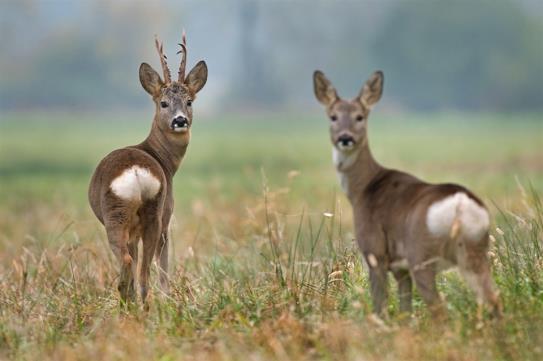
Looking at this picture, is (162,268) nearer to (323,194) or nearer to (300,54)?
(323,194)

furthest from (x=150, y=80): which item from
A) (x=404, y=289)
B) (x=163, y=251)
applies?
(x=404, y=289)

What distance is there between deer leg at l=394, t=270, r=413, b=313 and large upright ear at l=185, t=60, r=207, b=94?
9.86 feet

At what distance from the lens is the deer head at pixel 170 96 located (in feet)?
28.6

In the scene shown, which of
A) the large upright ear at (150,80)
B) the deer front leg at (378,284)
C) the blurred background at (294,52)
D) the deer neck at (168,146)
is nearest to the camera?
the deer front leg at (378,284)

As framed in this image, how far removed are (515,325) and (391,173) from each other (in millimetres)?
1270

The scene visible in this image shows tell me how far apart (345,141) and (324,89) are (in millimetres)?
564

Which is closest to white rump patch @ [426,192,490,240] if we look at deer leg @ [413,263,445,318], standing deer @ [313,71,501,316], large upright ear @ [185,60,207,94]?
standing deer @ [313,71,501,316]

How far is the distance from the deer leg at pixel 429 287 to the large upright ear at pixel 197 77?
3.39 meters

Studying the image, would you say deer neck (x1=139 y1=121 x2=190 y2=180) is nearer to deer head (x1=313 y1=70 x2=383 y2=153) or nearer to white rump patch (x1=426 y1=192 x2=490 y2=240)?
deer head (x1=313 y1=70 x2=383 y2=153)

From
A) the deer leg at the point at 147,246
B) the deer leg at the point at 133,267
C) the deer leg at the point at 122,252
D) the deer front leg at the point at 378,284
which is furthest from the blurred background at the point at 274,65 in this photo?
the deer front leg at the point at 378,284

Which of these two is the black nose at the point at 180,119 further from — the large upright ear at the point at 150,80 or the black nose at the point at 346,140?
the black nose at the point at 346,140

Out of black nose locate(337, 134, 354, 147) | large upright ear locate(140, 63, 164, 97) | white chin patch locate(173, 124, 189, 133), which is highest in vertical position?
large upright ear locate(140, 63, 164, 97)

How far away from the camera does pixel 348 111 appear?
7.20 metres

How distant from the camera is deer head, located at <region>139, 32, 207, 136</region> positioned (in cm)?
873
